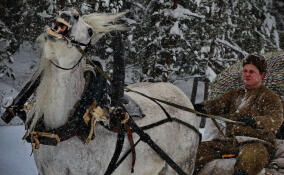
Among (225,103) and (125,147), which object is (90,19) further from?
(225,103)

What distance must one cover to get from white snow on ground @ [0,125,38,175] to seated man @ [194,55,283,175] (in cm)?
330

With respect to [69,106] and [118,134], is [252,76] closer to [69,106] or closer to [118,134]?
[118,134]

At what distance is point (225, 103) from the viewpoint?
419cm

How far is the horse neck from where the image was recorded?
2371 mm

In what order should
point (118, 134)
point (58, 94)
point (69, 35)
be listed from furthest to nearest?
point (118, 134) < point (58, 94) < point (69, 35)

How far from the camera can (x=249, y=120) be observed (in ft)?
11.0

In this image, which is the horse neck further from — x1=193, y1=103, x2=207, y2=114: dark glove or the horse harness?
x1=193, y1=103, x2=207, y2=114: dark glove

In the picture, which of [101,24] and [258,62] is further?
[258,62]

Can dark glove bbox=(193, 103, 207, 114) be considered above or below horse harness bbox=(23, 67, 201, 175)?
below

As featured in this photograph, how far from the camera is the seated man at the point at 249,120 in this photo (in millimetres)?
3316

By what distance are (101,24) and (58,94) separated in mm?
691

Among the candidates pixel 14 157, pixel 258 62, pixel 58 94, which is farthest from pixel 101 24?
pixel 14 157

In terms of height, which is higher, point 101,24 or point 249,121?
point 101,24

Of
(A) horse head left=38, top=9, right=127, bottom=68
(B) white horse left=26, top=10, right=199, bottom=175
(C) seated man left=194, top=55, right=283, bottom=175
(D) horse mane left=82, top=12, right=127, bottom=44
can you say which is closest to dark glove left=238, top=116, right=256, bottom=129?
(C) seated man left=194, top=55, right=283, bottom=175
